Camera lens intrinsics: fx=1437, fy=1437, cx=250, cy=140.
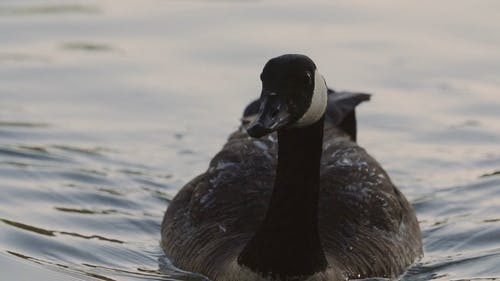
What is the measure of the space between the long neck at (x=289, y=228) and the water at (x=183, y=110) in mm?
1329

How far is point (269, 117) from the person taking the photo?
10.4 m

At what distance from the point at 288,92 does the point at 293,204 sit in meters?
1.03

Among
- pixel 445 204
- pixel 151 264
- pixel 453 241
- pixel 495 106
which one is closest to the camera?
pixel 151 264

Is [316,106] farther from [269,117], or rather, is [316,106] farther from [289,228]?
[289,228]

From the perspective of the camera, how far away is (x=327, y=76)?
1847cm

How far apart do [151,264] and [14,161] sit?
3161mm

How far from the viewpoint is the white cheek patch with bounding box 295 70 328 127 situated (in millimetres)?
10805

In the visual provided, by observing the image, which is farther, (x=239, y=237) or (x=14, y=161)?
(x=14, y=161)

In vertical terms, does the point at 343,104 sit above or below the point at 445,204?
above

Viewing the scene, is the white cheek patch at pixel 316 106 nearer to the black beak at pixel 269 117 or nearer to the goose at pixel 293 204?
the goose at pixel 293 204

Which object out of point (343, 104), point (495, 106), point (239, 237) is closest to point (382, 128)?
point (495, 106)

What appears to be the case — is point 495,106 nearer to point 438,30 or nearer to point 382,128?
point 382,128

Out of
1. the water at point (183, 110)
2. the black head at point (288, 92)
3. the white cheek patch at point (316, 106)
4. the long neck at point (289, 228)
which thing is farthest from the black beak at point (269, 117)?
the water at point (183, 110)

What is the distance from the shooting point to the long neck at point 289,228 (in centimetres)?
1115
